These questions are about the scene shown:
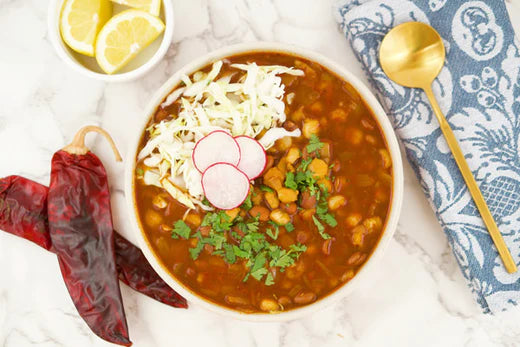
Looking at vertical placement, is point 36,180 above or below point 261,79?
below

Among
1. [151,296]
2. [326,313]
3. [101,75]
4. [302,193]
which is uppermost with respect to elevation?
[101,75]

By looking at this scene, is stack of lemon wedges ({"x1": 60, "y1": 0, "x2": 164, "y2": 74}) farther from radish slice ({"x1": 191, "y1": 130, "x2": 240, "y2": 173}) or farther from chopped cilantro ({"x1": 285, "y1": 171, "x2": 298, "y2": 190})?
chopped cilantro ({"x1": 285, "y1": 171, "x2": 298, "y2": 190})

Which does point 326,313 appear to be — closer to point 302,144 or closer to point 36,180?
point 302,144

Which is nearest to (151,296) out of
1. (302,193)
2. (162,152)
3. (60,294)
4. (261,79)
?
(60,294)

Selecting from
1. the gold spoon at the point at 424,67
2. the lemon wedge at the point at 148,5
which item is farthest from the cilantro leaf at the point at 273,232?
the lemon wedge at the point at 148,5

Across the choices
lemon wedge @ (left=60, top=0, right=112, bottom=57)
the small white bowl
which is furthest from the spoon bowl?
lemon wedge @ (left=60, top=0, right=112, bottom=57)

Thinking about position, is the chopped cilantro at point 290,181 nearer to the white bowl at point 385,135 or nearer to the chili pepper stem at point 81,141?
the white bowl at point 385,135

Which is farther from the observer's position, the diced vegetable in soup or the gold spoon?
the gold spoon
